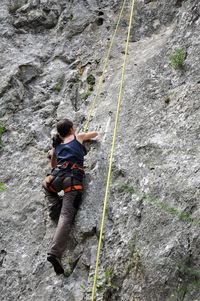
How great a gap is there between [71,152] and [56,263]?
163cm

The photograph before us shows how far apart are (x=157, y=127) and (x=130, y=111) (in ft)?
2.45

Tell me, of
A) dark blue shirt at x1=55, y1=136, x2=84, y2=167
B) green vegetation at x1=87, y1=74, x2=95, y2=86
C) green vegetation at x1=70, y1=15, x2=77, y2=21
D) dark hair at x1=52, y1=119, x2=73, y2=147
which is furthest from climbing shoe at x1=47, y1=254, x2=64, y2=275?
green vegetation at x1=70, y1=15, x2=77, y2=21

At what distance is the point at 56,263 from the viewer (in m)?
4.24

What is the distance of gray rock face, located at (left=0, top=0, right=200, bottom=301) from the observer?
371 cm

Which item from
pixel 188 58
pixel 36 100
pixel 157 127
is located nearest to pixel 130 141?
pixel 157 127

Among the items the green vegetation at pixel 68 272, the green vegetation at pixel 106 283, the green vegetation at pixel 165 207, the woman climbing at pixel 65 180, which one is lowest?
the green vegetation at pixel 68 272

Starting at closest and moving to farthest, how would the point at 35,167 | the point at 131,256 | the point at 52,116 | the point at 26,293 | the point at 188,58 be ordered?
the point at 131,256 → the point at 26,293 → the point at 188,58 → the point at 35,167 → the point at 52,116

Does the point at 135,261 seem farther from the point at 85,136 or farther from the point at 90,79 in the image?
the point at 90,79

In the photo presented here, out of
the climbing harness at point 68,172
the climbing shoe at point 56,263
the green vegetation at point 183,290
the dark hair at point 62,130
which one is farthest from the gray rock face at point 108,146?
the dark hair at point 62,130

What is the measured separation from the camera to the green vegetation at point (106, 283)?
3.74 m

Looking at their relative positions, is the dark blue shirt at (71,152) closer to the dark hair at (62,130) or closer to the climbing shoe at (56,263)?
the dark hair at (62,130)

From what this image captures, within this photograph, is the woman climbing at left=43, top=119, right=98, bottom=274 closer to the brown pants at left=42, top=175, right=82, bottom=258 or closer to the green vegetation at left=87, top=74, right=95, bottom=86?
the brown pants at left=42, top=175, right=82, bottom=258

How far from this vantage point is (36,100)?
7.18 meters

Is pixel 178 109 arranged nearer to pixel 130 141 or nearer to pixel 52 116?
pixel 130 141
